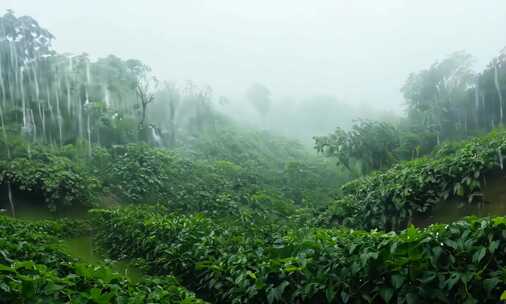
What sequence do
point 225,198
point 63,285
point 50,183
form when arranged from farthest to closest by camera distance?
1. point 225,198
2. point 50,183
3. point 63,285

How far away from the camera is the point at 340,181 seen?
1477cm

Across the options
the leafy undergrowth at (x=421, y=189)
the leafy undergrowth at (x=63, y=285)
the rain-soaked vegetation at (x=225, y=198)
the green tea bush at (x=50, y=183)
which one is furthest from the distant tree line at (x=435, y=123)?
the leafy undergrowth at (x=63, y=285)

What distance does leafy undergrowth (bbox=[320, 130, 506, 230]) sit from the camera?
7.01 m

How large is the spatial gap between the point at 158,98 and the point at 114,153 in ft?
30.7

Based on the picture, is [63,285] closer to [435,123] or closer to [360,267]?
[360,267]

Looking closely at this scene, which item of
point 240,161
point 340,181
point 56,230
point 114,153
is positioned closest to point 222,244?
point 56,230

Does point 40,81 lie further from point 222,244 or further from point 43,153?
point 222,244

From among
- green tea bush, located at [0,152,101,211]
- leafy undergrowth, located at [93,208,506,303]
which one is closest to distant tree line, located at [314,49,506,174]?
green tea bush, located at [0,152,101,211]

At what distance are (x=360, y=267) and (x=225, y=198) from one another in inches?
263

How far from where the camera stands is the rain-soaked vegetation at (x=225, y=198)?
338 centimetres

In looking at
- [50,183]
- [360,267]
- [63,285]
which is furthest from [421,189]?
[50,183]

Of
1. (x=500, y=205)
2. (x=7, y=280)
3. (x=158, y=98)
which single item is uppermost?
(x=158, y=98)

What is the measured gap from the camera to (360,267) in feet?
11.5

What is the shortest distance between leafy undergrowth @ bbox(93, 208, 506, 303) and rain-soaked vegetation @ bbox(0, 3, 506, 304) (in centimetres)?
1
